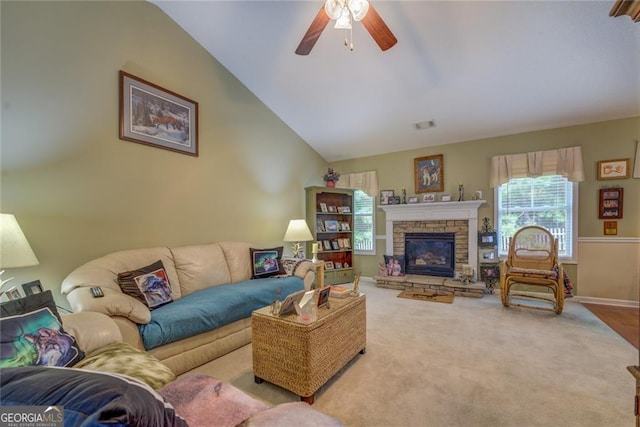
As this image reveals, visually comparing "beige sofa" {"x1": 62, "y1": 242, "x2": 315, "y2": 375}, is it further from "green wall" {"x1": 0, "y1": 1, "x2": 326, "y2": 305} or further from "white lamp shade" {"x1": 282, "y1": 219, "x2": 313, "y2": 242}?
"white lamp shade" {"x1": 282, "y1": 219, "x2": 313, "y2": 242}

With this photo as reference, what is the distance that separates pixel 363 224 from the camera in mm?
5465

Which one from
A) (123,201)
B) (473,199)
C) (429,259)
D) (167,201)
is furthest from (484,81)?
(123,201)

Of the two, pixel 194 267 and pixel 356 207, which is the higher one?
pixel 356 207

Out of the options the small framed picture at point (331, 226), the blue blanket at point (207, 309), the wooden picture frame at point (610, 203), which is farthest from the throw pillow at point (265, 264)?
the wooden picture frame at point (610, 203)

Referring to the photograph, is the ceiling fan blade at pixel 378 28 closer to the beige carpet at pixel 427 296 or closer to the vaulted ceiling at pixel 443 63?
the vaulted ceiling at pixel 443 63

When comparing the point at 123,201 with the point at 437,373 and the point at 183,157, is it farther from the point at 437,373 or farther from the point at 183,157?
the point at 437,373

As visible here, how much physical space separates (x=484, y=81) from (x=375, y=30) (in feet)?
6.56

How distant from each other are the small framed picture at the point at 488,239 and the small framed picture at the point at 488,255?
0.26 feet

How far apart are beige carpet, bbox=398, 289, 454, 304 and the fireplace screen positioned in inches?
20.6

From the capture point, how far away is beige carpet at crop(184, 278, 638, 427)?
65.2 inches

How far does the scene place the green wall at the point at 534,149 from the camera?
140 inches

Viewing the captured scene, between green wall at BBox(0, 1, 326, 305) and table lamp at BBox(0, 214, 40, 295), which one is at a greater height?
green wall at BBox(0, 1, 326, 305)

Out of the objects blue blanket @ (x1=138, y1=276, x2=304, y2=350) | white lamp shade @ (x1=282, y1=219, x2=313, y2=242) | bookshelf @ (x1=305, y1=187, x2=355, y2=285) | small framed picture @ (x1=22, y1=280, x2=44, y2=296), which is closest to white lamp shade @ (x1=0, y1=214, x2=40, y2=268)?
small framed picture @ (x1=22, y1=280, x2=44, y2=296)

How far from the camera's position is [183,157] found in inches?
126
